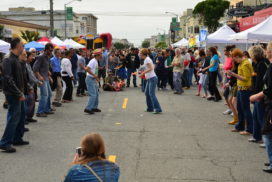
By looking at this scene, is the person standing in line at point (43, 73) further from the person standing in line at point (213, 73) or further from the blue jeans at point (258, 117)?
the person standing in line at point (213, 73)

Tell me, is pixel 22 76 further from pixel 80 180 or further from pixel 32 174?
pixel 80 180

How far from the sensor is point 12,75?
25.1 ft

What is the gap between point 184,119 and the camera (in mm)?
11398

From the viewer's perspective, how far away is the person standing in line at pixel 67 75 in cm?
1448

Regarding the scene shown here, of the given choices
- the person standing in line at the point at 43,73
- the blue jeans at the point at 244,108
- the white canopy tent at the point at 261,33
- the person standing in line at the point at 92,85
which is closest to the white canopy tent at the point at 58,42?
the white canopy tent at the point at 261,33

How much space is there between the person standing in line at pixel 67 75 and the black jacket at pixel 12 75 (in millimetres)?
6718

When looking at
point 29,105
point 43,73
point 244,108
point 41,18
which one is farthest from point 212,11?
point 41,18

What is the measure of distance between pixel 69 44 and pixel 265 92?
26319 millimetres

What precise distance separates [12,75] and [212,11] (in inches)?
2416

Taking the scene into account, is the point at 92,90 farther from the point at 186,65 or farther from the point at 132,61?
the point at 132,61

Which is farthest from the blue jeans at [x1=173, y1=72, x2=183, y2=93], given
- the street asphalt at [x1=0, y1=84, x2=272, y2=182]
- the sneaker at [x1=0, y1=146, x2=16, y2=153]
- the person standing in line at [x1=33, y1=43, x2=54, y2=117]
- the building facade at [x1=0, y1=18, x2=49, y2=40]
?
the building facade at [x1=0, y1=18, x2=49, y2=40]

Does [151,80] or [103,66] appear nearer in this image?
[151,80]

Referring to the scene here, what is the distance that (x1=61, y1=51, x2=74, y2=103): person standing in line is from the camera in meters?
14.5

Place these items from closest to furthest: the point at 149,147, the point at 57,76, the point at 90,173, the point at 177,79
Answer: the point at 90,173 → the point at 149,147 → the point at 57,76 → the point at 177,79
